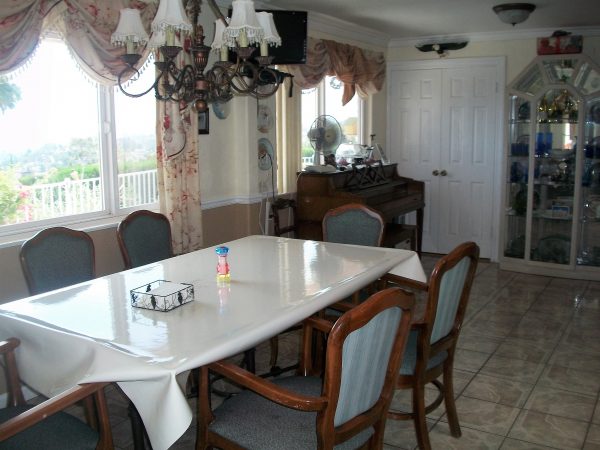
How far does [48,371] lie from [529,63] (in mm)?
5167

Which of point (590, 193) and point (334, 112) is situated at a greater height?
point (334, 112)

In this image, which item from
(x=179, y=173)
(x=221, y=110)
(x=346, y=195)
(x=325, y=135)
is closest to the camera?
(x=179, y=173)

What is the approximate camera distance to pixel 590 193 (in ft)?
18.4

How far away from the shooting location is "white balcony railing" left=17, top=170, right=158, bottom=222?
11.0 feet

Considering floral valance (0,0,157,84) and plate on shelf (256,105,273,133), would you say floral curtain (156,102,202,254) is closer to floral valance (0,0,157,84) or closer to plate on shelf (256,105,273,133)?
floral valance (0,0,157,84)

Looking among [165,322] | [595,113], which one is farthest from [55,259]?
[595,113]

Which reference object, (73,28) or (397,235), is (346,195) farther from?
(73,28)

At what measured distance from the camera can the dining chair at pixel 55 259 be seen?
2639mm

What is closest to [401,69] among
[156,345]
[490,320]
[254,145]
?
[254,145]

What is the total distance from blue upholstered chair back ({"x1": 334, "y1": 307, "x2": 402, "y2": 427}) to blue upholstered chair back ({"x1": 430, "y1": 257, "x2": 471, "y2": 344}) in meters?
0.54

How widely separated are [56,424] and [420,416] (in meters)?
1.39

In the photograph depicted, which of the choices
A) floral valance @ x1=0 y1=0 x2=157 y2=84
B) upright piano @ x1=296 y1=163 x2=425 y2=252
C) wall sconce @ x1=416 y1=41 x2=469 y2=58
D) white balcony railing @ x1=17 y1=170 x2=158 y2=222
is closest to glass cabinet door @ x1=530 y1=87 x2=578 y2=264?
wall sconce @ x1=416 y1=41 x2=469 y2=58

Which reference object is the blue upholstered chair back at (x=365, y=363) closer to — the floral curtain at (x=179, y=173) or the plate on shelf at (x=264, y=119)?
the floral curtain at (x=179, y=173)

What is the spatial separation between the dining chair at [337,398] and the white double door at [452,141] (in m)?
4.69
